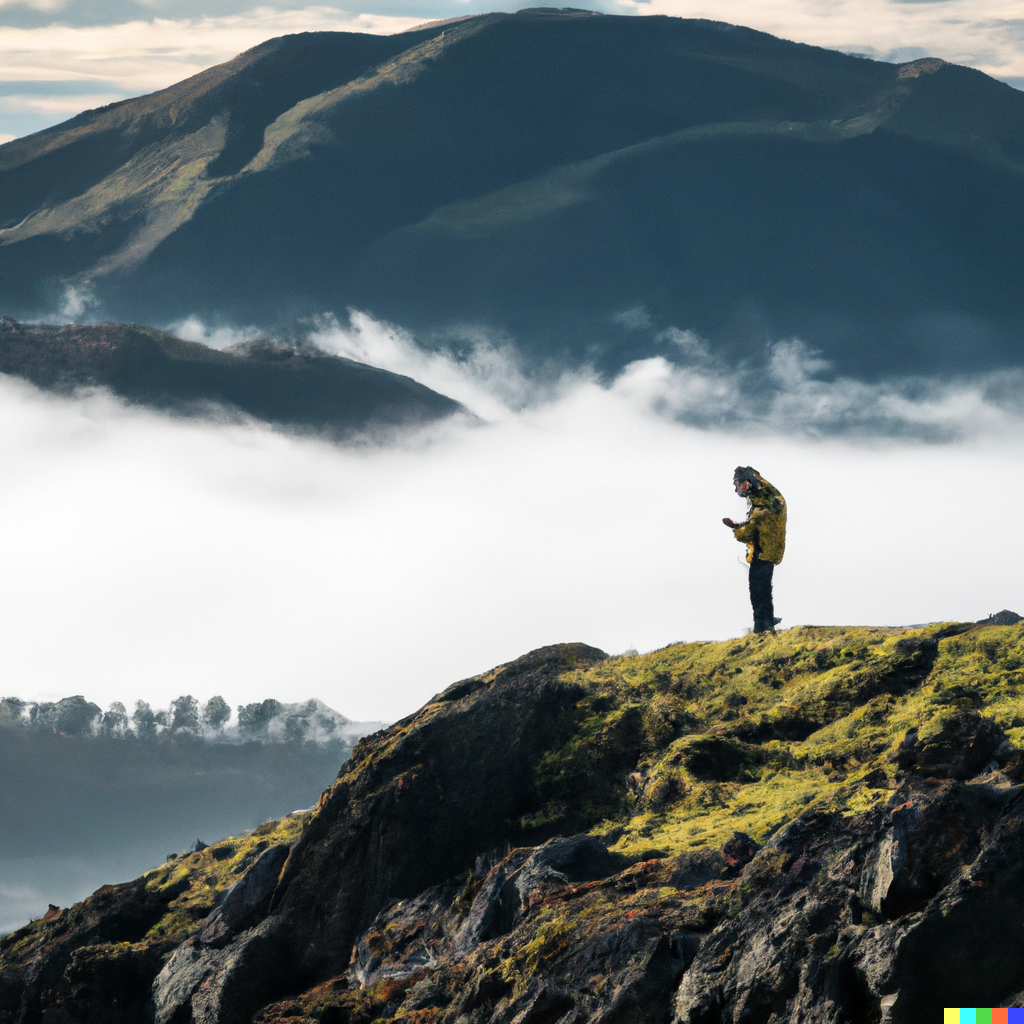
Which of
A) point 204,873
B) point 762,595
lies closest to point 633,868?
point 762,595

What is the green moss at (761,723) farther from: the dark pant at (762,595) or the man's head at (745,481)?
the man's head at (745,481)

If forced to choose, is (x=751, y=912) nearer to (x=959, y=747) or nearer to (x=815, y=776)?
(x=959, y=747)

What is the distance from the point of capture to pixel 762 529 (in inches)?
993

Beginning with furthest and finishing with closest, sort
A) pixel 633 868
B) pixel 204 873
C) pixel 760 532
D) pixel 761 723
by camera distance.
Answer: pixel 204 873, pixel 760 532, pixel 761 723, pixel 633 868

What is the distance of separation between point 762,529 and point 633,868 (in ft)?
36.7

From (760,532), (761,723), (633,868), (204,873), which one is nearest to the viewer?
(633,868)

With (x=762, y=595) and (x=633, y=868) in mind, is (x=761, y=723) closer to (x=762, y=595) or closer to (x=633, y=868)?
(x=762, y=595)

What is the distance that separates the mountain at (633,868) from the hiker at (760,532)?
1.19 metres

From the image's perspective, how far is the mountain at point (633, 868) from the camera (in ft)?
37.7

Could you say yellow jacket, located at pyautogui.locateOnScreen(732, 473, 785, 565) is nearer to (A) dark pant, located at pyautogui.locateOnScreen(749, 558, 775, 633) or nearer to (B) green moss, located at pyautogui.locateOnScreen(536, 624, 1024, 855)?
(A) dark pant, located at pyautogui.locateOnScreen(749, 558, 775, 633)

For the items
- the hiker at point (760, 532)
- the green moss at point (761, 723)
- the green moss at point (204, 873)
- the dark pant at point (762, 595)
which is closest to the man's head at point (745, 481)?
the hiker at point (760, 532)

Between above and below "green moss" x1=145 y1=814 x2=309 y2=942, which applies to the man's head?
above

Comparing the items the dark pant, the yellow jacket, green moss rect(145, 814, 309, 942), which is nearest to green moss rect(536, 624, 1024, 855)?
the dark pant

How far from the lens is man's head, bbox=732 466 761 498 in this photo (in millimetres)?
25438
